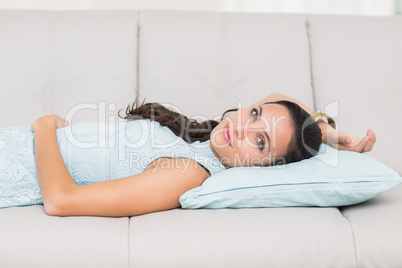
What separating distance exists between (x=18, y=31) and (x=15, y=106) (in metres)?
0.32

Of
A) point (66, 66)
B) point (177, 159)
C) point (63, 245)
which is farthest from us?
point (66, 66)

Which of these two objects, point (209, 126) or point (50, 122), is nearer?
point (50, 122)

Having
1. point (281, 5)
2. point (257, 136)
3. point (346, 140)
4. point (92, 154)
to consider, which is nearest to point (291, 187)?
point (257, 136)

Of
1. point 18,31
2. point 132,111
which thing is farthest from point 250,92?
point 18,31

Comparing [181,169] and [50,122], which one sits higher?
[50,122]

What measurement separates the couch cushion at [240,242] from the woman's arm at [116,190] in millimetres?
70

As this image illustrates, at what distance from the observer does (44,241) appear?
125cm

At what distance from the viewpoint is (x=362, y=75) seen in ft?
6.78

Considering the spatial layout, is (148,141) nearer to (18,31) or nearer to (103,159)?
(103,159)

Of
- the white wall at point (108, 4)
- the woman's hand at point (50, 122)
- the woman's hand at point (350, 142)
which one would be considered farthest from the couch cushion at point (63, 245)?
the white wall at point (108, 4)

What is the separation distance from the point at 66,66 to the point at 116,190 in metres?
0.82

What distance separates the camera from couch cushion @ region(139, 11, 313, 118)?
6.62 feet

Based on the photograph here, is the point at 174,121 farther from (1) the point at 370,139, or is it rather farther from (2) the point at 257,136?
(1) the point at 370,139

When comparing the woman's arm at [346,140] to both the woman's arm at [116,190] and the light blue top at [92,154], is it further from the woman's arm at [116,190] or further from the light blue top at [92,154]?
the woman's arm at [116,190]
